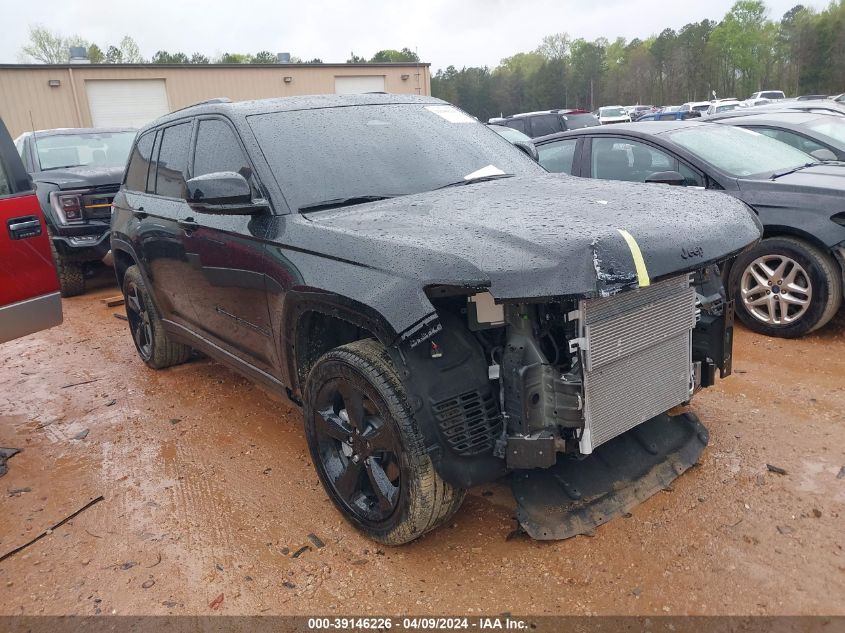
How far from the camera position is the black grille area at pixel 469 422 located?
8.09 ft

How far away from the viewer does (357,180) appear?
3289 millimetres

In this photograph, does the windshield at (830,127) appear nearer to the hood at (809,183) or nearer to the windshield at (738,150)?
the windshield at (738,150)

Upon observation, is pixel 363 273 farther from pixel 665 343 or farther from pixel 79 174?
pixel 79 174

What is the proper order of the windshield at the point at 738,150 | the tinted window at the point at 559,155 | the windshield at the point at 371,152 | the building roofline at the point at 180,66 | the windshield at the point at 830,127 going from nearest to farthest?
the windshield at the point at 371,152 → the windshield at the point at 738,150 → the tinted window at the point at 559,155 → the windshield at the point at 830,127 → the building roofline at the point at 180,66

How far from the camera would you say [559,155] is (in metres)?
6.41

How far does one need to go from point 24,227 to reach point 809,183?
541cm

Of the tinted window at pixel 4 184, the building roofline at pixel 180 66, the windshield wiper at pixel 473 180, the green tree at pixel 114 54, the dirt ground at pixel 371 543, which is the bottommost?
the dirt ground at pixel 371 543

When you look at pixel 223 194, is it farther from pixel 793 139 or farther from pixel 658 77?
pixel 658 77

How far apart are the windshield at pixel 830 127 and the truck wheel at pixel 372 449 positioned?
21.5 ft

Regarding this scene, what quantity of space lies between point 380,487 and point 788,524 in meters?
1.73

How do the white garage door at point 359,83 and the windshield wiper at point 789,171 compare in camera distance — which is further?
the white garage door at point 359,83

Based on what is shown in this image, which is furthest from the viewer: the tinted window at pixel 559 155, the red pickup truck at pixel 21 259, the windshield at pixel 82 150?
the windshield at pixel 82 150

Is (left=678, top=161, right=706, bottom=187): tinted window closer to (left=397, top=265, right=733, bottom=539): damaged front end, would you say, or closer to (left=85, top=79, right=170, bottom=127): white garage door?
(left=397, top=265, right=733, bottom=539): damaged front end

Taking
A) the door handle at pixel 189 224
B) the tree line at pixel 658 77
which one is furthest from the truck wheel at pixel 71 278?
the tree line at pixel 658 77
